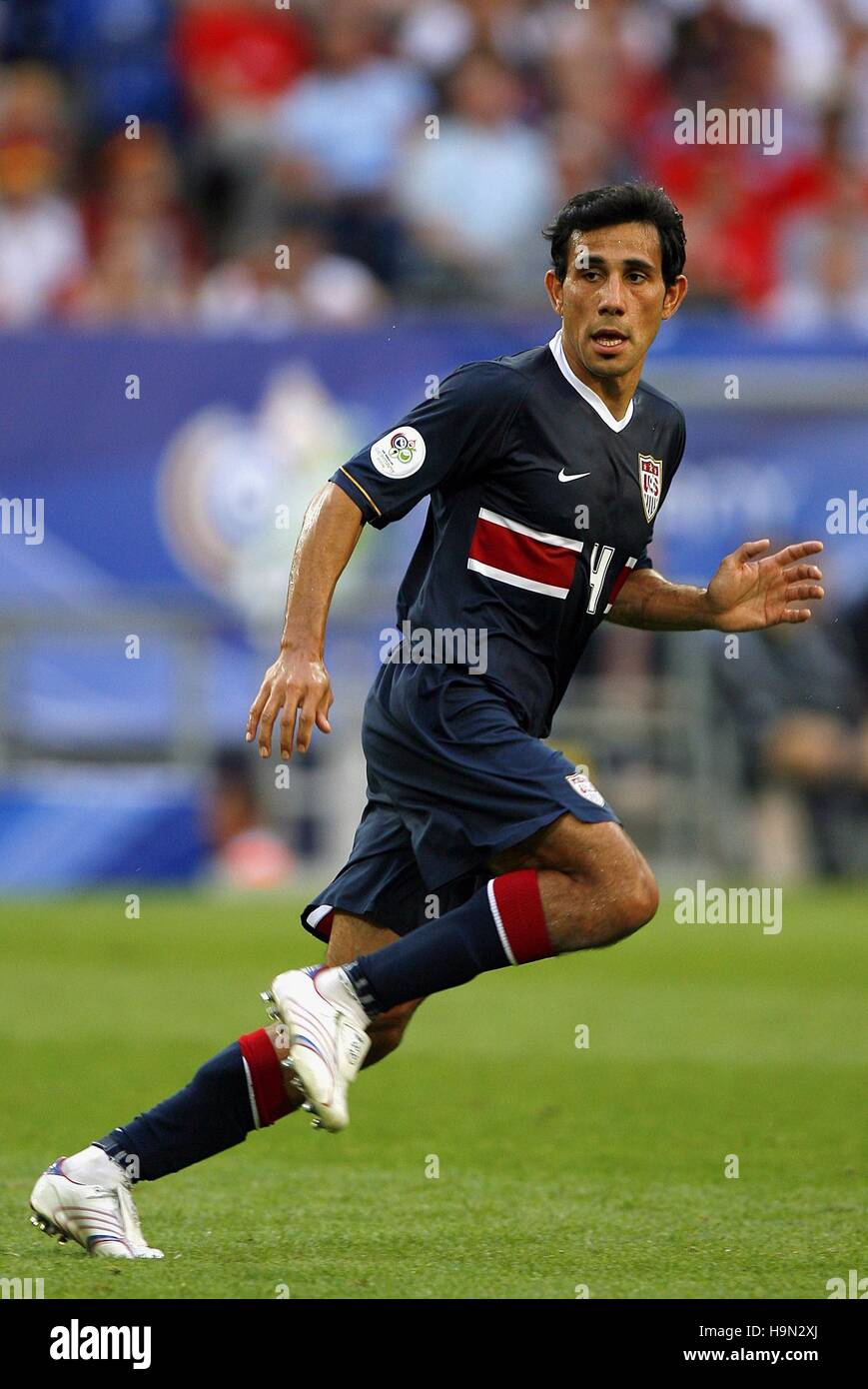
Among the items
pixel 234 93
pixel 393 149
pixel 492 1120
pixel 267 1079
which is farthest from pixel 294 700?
pixel 234 93

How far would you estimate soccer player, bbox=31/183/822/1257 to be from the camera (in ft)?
14.2

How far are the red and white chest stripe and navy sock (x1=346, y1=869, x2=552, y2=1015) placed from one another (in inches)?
25.8

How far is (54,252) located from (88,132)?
3.42ft

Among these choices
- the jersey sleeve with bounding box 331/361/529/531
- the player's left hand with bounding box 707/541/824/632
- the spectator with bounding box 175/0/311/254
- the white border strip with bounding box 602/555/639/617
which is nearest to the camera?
the jersey sleeve with bounding box 331/361/529/531

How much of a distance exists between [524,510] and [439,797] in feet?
2.10

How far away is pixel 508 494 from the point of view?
15.2 ft

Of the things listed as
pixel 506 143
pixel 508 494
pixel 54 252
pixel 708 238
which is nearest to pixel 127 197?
pixel 54 252

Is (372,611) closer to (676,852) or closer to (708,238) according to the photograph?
(676,852)

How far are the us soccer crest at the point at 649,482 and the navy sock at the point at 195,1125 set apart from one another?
4.85 feet

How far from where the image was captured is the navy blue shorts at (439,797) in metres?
4.38

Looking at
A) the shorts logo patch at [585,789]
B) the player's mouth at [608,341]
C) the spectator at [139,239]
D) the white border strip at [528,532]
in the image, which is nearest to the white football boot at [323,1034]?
the shorts logo patch at [585,789]

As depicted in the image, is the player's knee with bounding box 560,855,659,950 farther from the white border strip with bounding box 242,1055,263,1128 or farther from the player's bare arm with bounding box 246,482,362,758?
the white border strip with bounding box 242,1055,263,1128

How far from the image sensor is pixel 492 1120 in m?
6.49

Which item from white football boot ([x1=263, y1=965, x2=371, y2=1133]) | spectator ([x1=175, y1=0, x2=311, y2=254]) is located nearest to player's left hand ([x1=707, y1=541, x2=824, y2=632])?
white football boot ([x1=263, y1=965, x2=371, y2=1133])
